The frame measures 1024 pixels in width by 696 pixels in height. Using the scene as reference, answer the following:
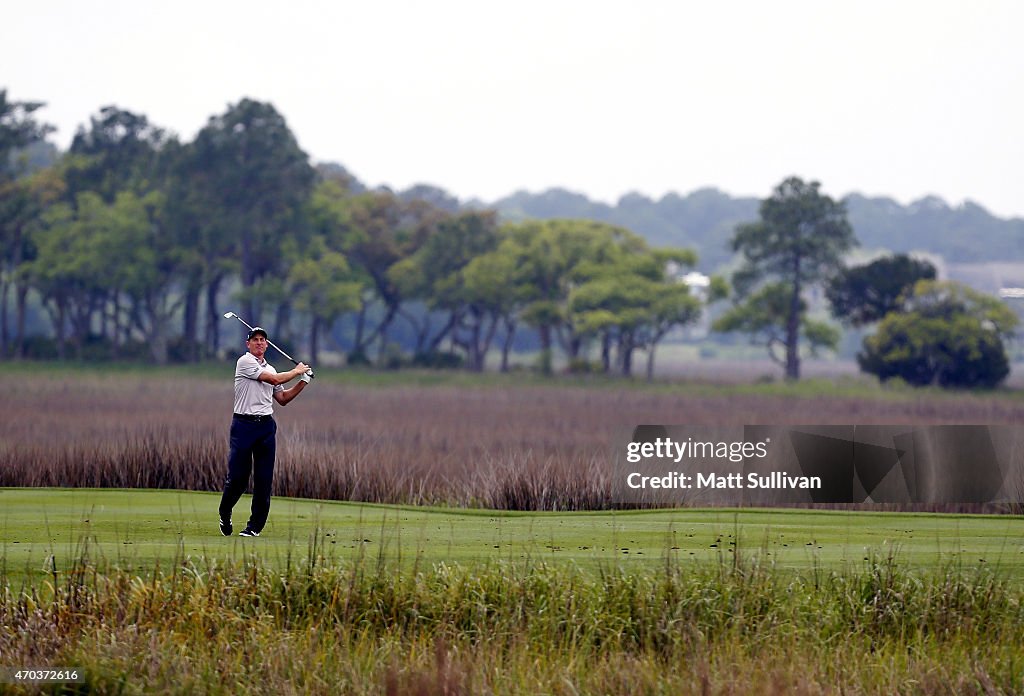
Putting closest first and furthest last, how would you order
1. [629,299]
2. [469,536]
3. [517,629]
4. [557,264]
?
[517,629] → [469,536] → [629,299] → [557,264]

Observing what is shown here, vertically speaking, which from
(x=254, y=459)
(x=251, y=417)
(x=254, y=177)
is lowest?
(x=254, y=459)

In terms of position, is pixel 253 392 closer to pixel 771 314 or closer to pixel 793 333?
pixel 771 314

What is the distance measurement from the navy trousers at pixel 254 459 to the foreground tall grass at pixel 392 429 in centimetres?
593

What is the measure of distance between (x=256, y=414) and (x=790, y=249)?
214 feet

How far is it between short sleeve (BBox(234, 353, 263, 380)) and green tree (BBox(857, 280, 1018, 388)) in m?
56.9

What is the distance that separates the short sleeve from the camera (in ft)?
44.9

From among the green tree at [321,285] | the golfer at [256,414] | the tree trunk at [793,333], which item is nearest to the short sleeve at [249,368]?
the golfer at [256,414]

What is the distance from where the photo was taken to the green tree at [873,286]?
243 feet

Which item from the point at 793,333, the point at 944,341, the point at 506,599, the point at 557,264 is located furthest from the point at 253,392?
the point at 557,264

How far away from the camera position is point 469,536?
15516 millimetres

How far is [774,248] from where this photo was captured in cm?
7675

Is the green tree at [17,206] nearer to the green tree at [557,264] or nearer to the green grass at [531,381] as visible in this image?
the green grass at [531,381]

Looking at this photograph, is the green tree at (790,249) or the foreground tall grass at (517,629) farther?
the green tree at (790,249)

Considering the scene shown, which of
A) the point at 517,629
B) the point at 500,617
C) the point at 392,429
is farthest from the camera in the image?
the point at 392,429
